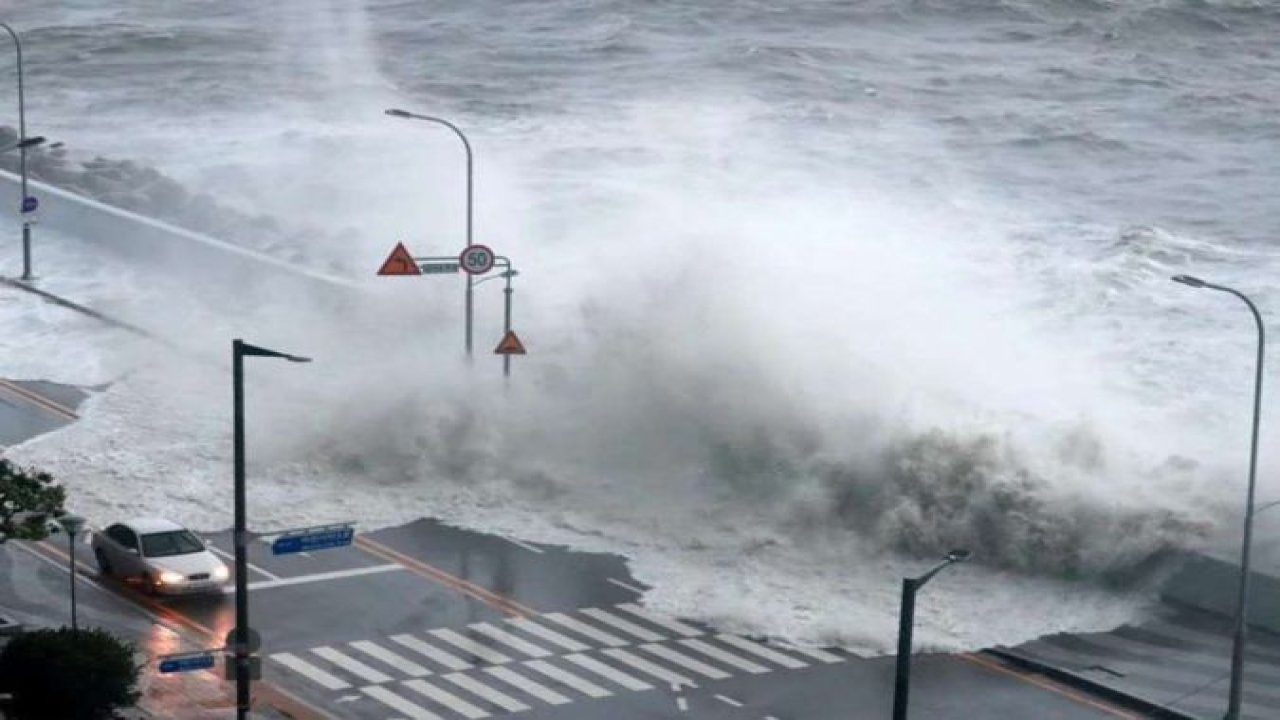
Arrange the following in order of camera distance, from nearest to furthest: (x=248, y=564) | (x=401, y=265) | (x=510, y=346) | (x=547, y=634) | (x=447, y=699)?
1. (x=447, y=699)
2. (x=547, y=634)
3. (x=248, y=564)
4. (x=510, y=346)
5. (x=401, y=265)

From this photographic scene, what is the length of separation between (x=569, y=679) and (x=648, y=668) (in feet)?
4.43

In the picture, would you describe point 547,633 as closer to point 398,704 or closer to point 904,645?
point 398,704

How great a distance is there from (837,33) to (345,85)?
2998cm

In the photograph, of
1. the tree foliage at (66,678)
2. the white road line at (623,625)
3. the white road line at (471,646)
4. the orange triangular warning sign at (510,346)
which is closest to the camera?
the tree foliage at (66,678)

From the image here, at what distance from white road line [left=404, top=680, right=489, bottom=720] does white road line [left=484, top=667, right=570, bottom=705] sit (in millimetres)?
994

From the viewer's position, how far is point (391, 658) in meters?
34.7

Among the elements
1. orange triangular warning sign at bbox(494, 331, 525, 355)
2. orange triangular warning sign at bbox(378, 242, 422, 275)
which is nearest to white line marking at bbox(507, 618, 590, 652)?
orange triangular warning sign at bbox(494, 331, 525, 355)

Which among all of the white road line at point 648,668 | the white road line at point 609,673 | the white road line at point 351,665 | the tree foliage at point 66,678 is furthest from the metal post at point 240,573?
the white road line at point 648,668

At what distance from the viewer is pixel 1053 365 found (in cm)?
5850

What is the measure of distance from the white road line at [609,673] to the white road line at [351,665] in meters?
3.05

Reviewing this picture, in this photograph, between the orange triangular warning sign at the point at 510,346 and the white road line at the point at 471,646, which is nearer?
the white road line at the point at 471,646

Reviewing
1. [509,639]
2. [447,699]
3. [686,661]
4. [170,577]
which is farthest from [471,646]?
[170,577]

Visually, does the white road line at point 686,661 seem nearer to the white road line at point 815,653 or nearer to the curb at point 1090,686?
the white road line at point 815,653

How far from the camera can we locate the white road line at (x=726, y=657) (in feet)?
113
